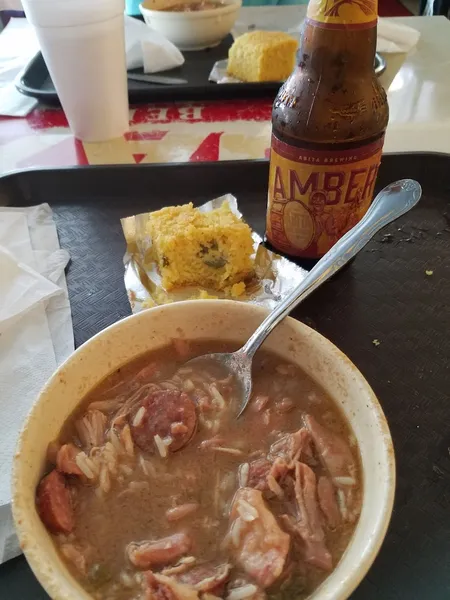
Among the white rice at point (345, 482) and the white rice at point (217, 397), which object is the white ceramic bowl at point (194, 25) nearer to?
the white rice at point (217, 397)

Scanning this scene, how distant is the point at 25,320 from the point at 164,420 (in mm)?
456

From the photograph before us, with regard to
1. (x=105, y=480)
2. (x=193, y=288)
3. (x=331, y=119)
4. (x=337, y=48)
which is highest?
(x=337, y=48)

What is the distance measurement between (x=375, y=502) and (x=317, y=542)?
0.08 metres

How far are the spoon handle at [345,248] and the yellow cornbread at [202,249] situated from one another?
Answer: 0.25m

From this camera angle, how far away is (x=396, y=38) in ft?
7.18

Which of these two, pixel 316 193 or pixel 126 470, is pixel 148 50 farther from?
pixel 126 470

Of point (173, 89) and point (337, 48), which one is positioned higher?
point (337, 48)

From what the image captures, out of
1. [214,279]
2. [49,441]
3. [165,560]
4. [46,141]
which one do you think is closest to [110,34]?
[46,141]

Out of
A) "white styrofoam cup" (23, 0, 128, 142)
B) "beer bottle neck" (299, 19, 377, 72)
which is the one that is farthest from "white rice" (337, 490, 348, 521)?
"white styrofoam cup" (23, 0, 128, 142)

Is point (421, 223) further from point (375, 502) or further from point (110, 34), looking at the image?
point (110, 34)

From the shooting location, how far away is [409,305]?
1.08 m

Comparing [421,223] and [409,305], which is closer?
[409,305]

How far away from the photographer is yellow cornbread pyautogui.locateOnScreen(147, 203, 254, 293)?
1.10 meters

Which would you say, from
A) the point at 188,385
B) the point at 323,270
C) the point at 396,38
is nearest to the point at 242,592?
the point at 188,385
